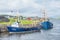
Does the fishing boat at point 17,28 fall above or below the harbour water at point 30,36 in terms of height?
above

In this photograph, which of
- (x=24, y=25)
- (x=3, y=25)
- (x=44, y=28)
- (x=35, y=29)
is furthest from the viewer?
(x=44, y=28)

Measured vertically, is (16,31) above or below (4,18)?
below

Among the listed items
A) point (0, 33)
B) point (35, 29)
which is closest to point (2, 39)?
point (0, 33)

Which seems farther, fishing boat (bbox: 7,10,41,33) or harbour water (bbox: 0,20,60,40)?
fishing boat (bbox: 7,10,41,33)

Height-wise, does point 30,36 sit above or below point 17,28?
below

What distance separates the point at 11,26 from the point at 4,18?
161 centimetres

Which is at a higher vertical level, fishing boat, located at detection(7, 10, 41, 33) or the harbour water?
fishing boat, located at detection(7, 10, 41, 33)

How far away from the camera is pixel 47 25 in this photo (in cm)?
1220

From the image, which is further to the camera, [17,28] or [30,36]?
[17,28]

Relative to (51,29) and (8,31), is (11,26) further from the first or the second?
(51,29)

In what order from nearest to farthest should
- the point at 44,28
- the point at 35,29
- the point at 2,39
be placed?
the point at 2,39, the point at 35,29, the point at 44,28

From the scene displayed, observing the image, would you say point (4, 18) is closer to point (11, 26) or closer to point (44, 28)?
point (11, 26)

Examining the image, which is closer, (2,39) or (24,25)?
(2,39)

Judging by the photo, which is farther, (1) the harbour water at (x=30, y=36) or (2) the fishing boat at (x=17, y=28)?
(2) the fishing boat at (x=17, y=28)
